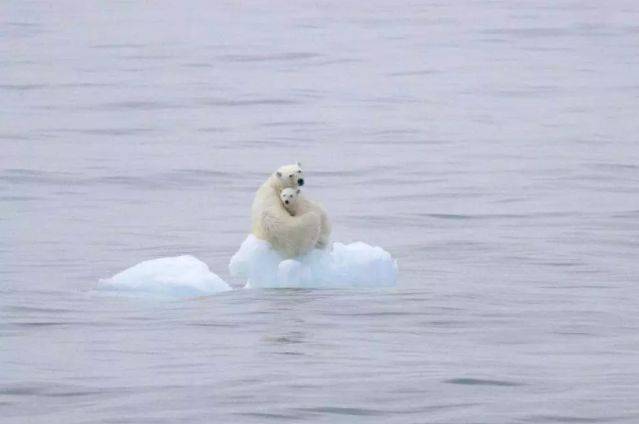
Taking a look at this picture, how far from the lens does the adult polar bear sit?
12812 mm

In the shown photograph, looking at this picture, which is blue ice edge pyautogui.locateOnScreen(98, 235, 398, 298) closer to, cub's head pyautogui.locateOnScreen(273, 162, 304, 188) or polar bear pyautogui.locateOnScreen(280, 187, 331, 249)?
polar bear pyautogui.locateOnScreen(280, 187, 331, 249)

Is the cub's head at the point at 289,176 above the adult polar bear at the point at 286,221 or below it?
above

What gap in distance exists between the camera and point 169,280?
1291cm

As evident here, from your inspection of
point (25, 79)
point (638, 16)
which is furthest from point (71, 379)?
point (638, 16)

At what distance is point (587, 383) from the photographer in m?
10.7

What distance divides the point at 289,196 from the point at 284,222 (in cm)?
21

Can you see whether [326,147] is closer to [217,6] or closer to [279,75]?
[279,75]

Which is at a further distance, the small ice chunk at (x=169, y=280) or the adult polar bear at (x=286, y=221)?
the small ice chunk at (x=169, y=280)

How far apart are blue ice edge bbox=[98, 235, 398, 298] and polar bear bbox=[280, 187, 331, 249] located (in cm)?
9

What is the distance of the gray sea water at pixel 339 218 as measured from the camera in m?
10.7

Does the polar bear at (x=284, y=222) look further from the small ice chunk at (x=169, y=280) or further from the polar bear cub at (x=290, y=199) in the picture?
the small ice chunk at (x=169, y=280)

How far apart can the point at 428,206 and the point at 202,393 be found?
7951 mm

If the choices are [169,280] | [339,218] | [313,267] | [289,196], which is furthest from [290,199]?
[339,218]

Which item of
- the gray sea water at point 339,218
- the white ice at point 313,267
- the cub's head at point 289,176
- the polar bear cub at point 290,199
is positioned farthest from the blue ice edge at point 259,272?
the cub's head at point 289,176
